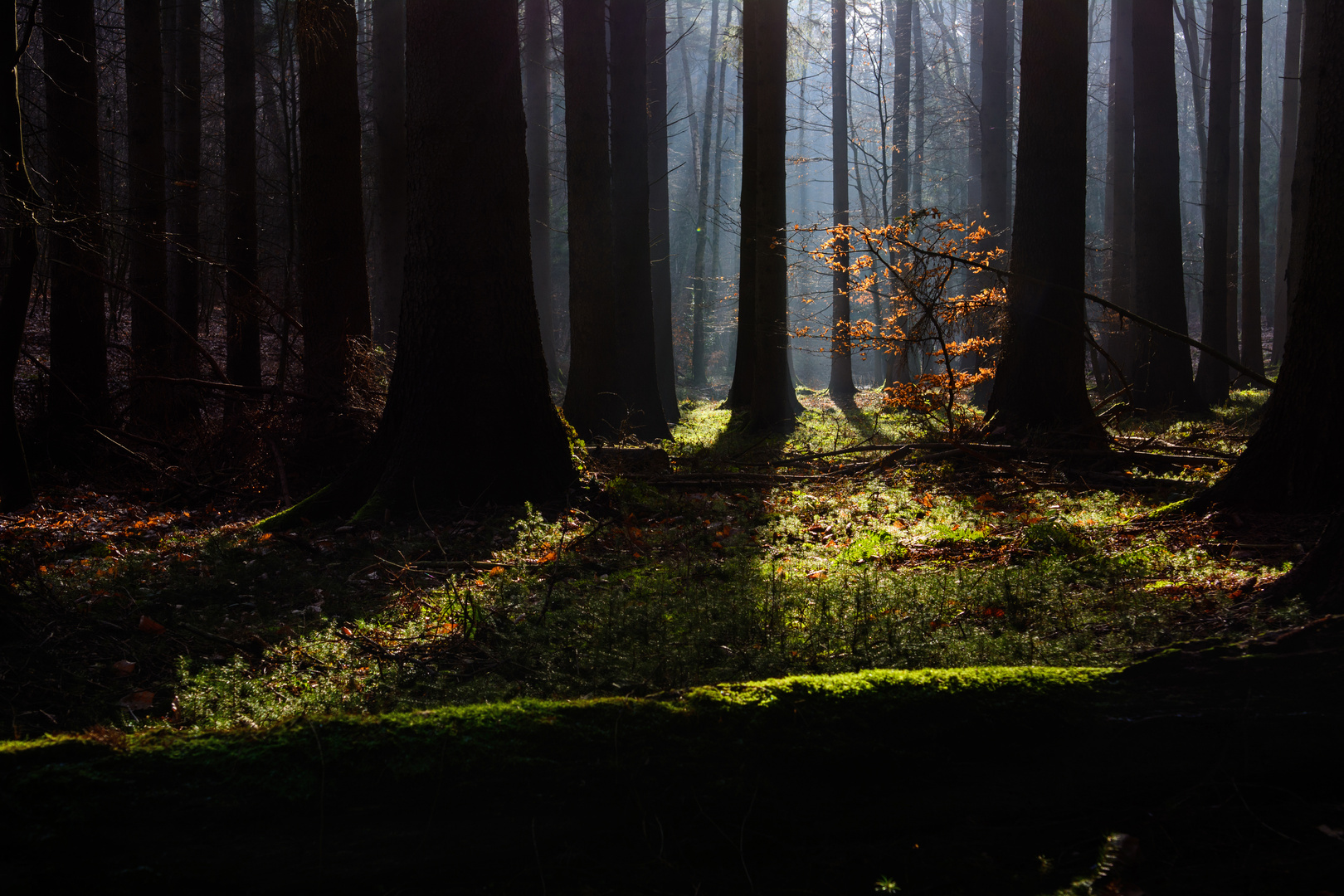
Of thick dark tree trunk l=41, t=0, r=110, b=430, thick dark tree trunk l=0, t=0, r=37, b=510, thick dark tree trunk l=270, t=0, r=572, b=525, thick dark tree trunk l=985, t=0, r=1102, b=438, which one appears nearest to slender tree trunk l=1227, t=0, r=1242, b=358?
thick dark tree trunk l=985, t=0, r=1102, b=438

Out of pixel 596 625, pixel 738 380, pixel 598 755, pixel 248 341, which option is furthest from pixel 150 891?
pixel 738 380

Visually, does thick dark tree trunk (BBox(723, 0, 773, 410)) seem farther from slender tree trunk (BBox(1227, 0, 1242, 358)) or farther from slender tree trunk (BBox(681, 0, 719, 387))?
slender tree trunk (BBox(681, 0, 719, 387))

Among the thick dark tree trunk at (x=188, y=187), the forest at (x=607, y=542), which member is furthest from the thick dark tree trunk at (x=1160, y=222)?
the thick dark tree trunk at (x=188, y=187)

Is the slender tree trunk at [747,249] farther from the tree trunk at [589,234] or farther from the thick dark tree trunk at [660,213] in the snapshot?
the tree trunk at [589,234]

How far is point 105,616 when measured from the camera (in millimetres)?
4000

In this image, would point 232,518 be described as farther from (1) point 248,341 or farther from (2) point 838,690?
(2) point 838,690

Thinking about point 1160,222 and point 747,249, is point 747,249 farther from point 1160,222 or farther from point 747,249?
point 1160,222

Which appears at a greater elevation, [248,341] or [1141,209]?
[1141,209]

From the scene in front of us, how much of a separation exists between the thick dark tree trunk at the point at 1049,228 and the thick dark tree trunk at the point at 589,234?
17.6ft

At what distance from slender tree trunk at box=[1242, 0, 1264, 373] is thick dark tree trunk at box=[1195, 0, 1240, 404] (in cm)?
161

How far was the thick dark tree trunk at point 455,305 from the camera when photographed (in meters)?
6.30

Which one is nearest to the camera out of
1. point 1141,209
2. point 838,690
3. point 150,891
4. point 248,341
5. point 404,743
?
point 150,891

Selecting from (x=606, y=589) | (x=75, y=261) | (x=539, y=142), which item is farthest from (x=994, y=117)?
(x=606, y=589)

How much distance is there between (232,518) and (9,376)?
1887 mm
